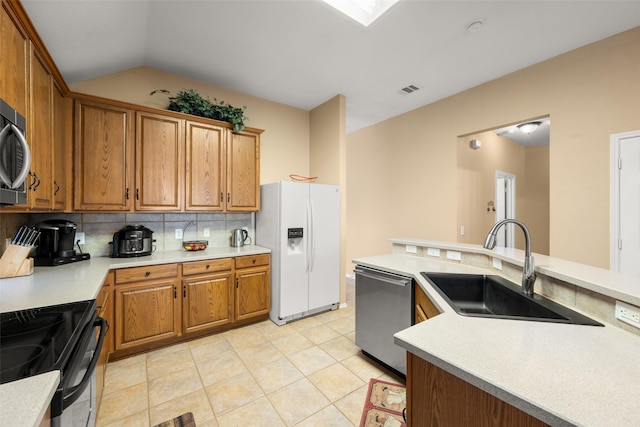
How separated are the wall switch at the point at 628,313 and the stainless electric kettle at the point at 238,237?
320 cm

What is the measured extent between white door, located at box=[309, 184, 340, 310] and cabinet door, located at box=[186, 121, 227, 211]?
108cm

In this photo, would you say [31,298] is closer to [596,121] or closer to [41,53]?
[41,53]

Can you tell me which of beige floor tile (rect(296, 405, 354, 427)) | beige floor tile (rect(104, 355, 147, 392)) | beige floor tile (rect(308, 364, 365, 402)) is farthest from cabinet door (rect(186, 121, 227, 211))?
beige floor tile (rect(296, 405, 354, 427))

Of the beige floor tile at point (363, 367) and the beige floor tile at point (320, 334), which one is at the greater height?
the beige floor tile at point (320, 334)

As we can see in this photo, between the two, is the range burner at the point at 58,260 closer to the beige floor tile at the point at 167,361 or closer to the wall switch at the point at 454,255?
the beige floor tile at the point at 167,361

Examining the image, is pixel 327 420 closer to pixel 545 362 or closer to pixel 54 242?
pixel 545 362

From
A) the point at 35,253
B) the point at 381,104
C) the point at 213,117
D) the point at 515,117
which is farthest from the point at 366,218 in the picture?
the point at 35,253

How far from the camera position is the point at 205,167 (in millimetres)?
2918

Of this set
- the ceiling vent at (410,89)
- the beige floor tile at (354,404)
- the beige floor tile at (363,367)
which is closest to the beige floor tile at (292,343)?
the beige floor tile at (363,367)

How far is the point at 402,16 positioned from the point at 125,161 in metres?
2.72

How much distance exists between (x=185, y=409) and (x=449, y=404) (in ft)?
5.78

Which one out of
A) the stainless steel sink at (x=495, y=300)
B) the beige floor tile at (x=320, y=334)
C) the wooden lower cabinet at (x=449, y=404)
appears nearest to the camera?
the wooden lower cabinet at (x=449, y=404)

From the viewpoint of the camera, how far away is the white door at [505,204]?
4836 millimetres

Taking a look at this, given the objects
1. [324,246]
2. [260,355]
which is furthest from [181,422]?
[324,246]
